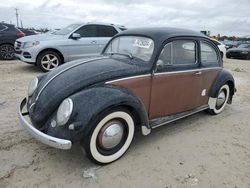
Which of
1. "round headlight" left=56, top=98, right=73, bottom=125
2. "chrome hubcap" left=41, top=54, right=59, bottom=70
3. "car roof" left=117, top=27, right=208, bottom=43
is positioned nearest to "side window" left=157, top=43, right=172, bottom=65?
"car roof" left=117, top=27, right=208, bottom=43

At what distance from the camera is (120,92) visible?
343cm

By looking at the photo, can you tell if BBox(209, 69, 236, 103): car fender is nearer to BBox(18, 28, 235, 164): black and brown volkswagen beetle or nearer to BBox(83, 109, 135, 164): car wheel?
BBox(18, 28, 235, 164): black and brown volkswagen beetle

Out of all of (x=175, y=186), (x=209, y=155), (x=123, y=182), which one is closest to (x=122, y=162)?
(x=123, y=182)

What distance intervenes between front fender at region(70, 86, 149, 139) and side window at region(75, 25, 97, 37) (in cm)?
646

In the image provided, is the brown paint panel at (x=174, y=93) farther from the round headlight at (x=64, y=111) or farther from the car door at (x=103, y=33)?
the car door at (x=103, y=33)

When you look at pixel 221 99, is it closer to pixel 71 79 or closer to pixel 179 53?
pixel 179 53

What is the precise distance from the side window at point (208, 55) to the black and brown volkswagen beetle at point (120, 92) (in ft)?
0.08

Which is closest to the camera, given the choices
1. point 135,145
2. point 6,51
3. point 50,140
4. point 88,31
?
point 50,140

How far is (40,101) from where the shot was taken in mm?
3516

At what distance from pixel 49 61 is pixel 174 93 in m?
5.82

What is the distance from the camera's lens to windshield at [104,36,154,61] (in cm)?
407

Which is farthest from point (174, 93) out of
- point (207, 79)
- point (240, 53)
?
point (240, 53)

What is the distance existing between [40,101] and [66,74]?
1.67 ft

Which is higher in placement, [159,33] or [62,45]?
[159,33]
